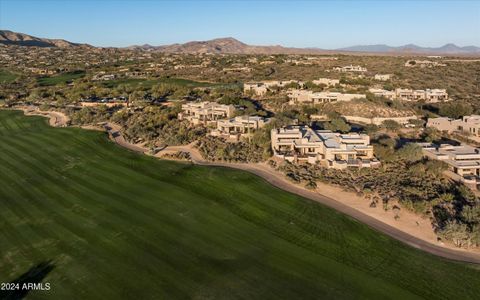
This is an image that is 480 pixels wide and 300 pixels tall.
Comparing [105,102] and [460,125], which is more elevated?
[105,102]

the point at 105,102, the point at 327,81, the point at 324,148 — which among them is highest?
the point at 327,81

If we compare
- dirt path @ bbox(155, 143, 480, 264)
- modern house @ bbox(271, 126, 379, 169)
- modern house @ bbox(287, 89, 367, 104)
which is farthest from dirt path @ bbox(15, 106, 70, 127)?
modern house @ bbox(287, 89, 367, 104)

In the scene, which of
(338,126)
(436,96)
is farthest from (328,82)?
(338,126)

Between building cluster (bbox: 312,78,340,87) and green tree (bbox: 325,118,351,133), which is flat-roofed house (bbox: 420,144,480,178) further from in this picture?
building cluster (bbox: 312,78,340,87)

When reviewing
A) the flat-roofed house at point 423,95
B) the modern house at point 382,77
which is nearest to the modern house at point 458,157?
the flat-roofed house at point 423,95

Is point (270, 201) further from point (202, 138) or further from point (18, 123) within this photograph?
point (18, 123)

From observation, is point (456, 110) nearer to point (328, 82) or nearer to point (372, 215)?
point (328, 82)
